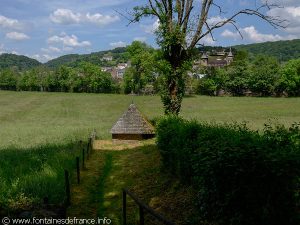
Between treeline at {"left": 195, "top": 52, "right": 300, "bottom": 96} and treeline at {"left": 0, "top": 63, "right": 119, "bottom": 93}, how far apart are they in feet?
94.8

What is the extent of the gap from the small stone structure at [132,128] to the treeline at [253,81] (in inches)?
3006

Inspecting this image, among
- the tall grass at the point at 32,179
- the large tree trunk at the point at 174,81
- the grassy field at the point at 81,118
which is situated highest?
the large tree trunk at the point at 174,81

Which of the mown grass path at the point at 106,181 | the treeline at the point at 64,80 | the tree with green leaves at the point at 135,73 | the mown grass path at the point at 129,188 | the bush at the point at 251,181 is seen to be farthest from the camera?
the treeline at the point at 64,80

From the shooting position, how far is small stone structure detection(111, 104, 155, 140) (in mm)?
22875

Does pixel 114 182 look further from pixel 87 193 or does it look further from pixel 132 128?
pixel 132 128

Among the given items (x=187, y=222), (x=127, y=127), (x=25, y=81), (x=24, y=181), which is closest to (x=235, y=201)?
(x=187, y=222)

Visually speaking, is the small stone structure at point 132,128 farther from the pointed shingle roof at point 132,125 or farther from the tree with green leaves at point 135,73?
the tree with green leaves at point 135,73

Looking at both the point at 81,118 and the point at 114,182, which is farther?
the point at 81,118

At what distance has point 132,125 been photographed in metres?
23.1

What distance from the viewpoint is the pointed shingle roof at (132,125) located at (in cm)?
2288

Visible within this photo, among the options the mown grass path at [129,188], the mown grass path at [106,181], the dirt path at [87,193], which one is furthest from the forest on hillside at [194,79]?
the dirt path at [87,193]

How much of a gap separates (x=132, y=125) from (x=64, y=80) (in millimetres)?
104495

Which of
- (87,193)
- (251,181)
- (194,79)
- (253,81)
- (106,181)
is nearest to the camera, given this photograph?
(251,181)

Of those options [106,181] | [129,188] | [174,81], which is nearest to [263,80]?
[174,81]
